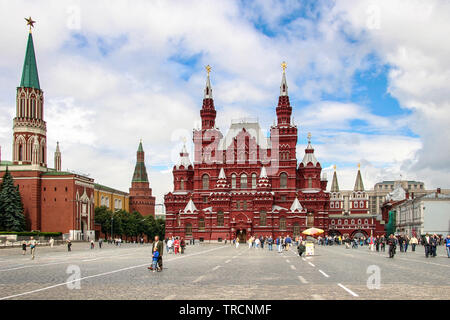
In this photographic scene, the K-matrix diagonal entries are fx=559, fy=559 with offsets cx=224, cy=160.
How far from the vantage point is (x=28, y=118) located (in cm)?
9369

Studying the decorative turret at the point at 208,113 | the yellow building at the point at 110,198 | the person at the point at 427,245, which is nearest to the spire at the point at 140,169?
the yellow building at the point at 110,198

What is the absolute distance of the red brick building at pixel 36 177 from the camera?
299 ft

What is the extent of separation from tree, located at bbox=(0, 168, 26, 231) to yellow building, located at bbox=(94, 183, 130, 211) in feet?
104

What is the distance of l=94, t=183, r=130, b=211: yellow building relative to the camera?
121 metres

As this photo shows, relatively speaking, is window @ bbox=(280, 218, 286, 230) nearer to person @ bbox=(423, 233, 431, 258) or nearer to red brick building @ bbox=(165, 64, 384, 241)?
red brick building @ bbox=(165, 64, 384, 241)

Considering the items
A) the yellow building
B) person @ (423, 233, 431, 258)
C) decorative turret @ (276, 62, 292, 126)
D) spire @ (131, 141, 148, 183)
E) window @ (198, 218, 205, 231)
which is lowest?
window @ (198, 218, 205, 231)

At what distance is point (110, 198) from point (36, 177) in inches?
1656

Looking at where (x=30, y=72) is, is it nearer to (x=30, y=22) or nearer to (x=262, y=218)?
(x=30, y=22)

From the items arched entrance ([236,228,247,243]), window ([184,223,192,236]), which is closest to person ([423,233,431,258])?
arched entrance ([236,228,247,243])

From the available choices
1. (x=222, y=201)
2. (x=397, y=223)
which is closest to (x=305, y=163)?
(x=222, y=201)

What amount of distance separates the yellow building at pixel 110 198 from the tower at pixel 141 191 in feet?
14.0

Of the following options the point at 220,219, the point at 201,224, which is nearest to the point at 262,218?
the point at 220,219
